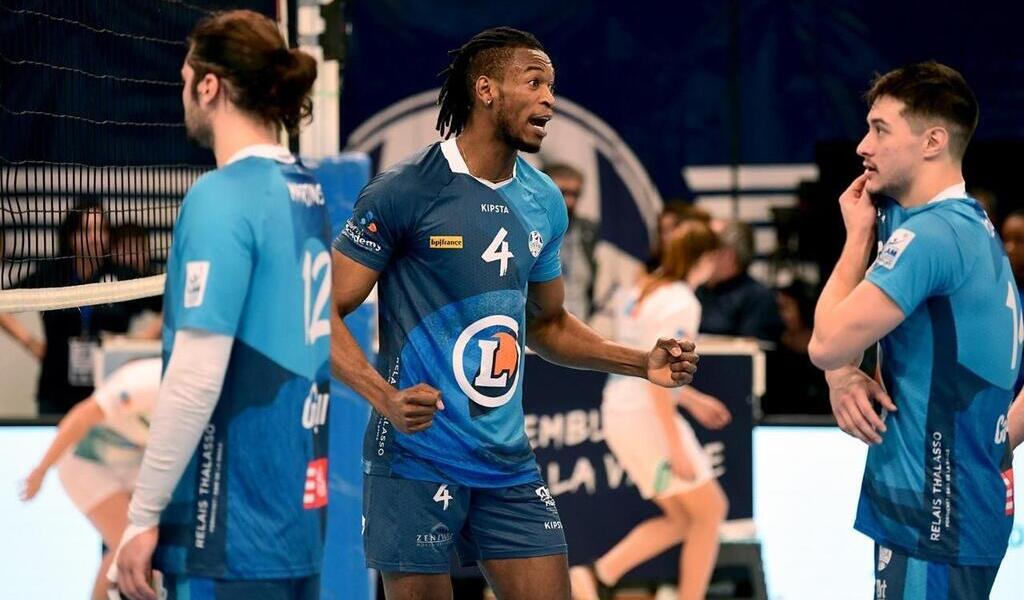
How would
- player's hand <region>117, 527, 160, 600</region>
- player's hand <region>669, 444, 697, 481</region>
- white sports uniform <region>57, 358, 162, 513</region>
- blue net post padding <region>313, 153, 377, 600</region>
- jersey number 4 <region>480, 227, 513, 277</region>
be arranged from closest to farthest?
1. player's hand <region>117, 527, 160, 600</region>
2. jersey number 4 <region>480, 227, 513, 277</region>
3. blue net post padding <region>313, 153, 377, 600</region>
4. white sports uniform <region>57, 358, 162, 513</region>
5. player's hand <region>669, 444, 697, 481</region>

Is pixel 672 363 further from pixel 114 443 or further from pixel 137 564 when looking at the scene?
pixel 114 443

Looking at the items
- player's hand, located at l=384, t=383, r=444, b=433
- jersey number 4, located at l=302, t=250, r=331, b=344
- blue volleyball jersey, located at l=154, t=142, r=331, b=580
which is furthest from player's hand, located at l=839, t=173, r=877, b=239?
blue volleyball jersey, located at l=154, t=142, r=331, b=580

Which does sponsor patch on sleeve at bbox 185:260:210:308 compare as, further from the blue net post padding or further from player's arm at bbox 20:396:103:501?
player's arm at bbox 20:396:103:501

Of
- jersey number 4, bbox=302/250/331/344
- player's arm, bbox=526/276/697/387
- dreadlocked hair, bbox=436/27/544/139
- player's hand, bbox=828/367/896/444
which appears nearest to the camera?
jersey number 4, bbox=302/250/331/344

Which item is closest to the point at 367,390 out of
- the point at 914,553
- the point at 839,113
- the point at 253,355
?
the point at 253,355

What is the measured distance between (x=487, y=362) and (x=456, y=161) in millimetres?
575

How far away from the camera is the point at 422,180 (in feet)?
13.3

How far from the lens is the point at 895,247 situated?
146 inches

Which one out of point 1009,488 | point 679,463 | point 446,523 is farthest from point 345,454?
point 1009,488

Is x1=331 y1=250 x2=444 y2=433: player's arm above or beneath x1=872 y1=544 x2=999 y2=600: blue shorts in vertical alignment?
above

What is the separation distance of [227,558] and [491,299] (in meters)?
1.19

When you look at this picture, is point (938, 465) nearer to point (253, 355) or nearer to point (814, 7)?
point (253, 355)

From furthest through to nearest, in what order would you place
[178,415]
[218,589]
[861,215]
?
[861,215] → [218,589] → [178,415]

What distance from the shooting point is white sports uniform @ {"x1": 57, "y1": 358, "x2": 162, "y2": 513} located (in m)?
5.75
